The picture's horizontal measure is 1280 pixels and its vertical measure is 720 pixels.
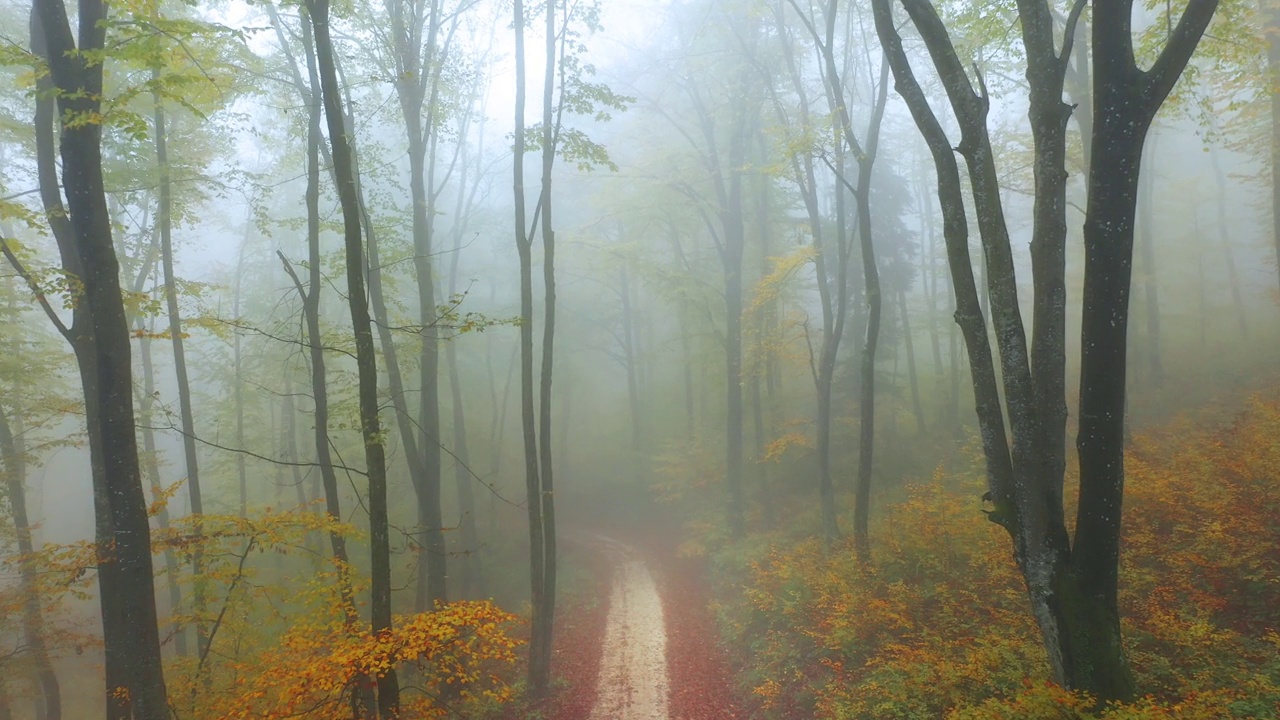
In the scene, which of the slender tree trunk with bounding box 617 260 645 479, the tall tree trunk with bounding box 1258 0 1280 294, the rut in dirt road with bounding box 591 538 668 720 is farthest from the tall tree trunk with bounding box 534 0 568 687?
the tall tree trunk with bounding box 1258 0 1280 294

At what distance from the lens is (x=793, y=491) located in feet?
58.6

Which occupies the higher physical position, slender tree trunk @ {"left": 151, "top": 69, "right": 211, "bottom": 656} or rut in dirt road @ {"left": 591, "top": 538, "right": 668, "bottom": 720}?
slender tree trunk @ {"left": 151, "top": 69, "right": 211, "bottom": 656}

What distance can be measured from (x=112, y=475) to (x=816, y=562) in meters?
10.9

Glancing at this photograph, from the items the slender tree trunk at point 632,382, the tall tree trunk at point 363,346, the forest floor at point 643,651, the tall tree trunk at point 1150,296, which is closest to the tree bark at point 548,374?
the forest floor at point 643,651

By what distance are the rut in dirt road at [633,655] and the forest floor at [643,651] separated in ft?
0.06

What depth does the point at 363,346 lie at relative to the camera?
7.01 m

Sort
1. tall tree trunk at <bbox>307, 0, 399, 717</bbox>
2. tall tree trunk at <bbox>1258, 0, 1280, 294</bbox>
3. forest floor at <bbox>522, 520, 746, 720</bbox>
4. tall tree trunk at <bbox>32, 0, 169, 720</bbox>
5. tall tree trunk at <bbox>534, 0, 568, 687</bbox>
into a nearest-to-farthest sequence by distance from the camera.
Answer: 1. tall tree trunk at <bbox>32, 0, 169, 720</bbox>
2. tall tree trunk at <bbox>307, 0, 399, 717</bbox>
3. forest floor at <bbox>522, 520, 746, 720</bbox>
4. tall tree trunk at <bbox>534, 0, 568, 687</bbox>
5. tall tree trunk at <bbox>1258, 0, 1280, 294</bbox>

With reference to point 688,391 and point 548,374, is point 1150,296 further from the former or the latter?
point 548,374

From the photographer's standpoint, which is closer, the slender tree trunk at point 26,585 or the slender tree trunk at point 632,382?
the slender tree trunk at point 26,585

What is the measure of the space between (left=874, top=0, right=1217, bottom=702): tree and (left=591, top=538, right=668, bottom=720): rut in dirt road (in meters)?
6.59

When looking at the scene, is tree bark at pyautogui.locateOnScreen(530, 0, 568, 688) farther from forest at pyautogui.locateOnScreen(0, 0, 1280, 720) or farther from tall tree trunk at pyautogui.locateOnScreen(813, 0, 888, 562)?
tall tree trunk at pyautogui.locateOnScreen(813, 0, 888, 562)

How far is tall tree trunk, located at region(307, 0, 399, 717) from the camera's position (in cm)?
688

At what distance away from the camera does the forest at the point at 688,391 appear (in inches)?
217

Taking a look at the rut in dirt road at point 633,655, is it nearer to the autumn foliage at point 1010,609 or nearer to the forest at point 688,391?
the forest at point 688,391
